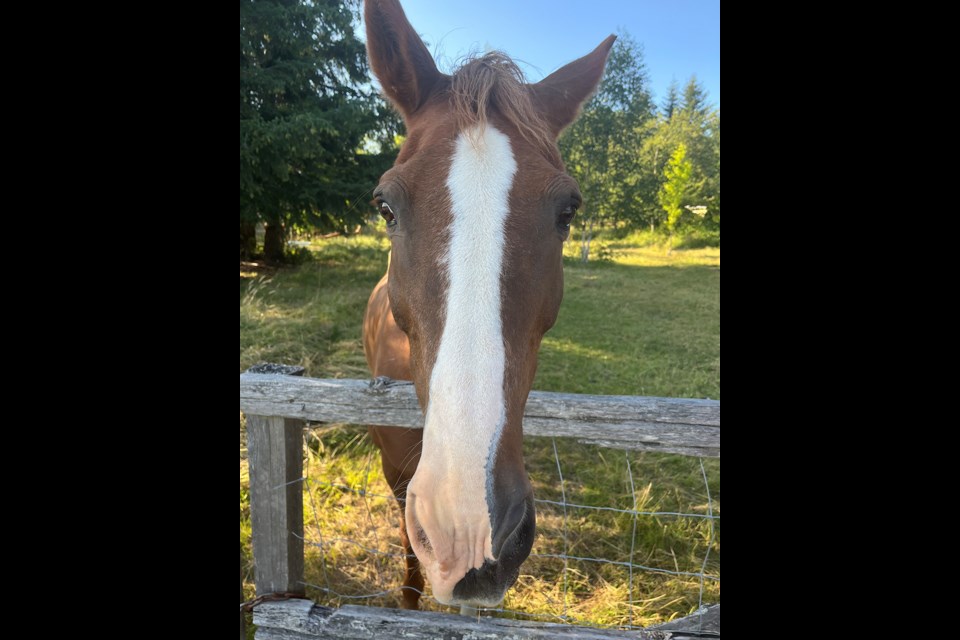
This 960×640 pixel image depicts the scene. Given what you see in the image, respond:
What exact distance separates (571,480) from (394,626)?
2738 mm

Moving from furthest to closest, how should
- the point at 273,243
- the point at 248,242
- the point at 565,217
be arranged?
1. the point at 273,243
2. the point at 248,242
3. the point at 565,217

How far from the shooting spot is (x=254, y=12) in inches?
328

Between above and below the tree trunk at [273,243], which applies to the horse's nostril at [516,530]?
below

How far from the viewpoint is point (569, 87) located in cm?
183

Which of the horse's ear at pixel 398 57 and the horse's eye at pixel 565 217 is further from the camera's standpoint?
the horse's ear at pixel 398 57

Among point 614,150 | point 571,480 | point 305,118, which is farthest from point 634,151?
point 571,480

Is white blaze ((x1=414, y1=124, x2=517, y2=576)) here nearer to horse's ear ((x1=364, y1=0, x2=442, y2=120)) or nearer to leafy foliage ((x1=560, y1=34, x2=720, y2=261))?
horse's ear ((x1=364, y1=0, x2=442, y2=120))

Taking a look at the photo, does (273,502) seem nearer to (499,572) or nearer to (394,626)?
(394,626)

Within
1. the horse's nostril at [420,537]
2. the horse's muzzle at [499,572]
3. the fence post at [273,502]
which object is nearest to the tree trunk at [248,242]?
the fence post at [273,502]

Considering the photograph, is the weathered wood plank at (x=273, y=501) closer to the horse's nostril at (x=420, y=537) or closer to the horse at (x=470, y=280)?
the horse at (x=470, y=280)

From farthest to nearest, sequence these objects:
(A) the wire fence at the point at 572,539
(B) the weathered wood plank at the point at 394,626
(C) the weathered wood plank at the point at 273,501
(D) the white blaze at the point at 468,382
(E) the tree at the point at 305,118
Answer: (E) the tree at the point at 305,118 < (A) the wire fence at the point at 572,539 < (C) the weathered wood plank at the point at 273,501 < (B) the weathered wood plank at the point at 394,626 < (D) the white blaze at the point at 468,382

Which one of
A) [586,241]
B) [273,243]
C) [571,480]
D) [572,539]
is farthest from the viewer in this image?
[586,241]

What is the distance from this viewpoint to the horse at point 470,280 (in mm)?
977
